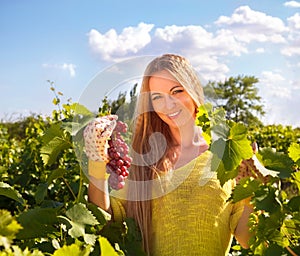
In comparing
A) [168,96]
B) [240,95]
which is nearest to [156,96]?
[168,96]

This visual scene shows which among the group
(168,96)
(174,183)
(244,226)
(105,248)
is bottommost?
(244,226)

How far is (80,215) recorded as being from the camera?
4.73 feet

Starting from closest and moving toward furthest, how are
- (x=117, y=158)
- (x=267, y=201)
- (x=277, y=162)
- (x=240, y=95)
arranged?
(x=267, y=201) → (x=277, y=162) → (x=117, y=158) → (x=240, y=95)

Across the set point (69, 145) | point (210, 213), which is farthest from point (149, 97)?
point (210, 213)

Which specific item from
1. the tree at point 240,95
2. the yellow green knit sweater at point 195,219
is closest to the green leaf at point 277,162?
the yellow green knit sweater at point 195,219

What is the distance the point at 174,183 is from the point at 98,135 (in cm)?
64

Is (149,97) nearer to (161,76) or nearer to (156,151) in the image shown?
(161,76)

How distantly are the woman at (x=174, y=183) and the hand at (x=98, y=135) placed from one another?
31 cm

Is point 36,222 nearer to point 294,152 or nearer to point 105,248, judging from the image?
point 105,248

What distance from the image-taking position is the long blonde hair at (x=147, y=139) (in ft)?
6.27

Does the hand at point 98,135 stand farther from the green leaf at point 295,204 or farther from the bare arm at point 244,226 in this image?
the bare arm at point 244,226

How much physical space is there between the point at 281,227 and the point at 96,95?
22.6 inches

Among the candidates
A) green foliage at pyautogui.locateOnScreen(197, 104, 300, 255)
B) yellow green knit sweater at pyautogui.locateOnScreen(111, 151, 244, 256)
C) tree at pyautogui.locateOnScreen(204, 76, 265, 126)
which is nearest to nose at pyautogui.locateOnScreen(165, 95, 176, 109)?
yellow green knit sweater at pyautogui.locateOnScreen(111, 151, 244, 256)

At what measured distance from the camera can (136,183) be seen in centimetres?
204
